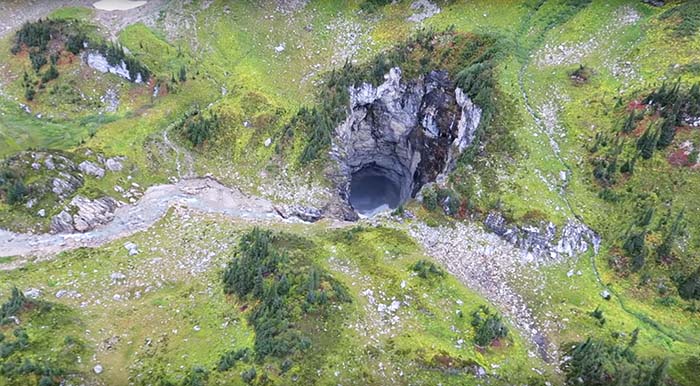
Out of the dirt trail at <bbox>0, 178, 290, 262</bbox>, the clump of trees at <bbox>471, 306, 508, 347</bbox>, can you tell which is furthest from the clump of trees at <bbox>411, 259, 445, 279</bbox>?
the dirt trail at <bbox>0, 178, 290, 262</bbox>

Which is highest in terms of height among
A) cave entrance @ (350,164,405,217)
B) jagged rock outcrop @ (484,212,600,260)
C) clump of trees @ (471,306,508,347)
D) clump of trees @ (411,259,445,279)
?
jagged rock outcrop @ (484,212,600,260)

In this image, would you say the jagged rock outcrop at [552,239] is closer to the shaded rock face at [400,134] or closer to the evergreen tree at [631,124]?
the evergreen tree at [631,124]

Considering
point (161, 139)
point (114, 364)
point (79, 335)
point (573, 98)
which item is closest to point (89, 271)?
point (79, 335)

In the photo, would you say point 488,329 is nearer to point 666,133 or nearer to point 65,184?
point 666,133

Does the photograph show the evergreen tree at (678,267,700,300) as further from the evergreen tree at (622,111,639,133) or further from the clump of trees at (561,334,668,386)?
the evergreen tree at (622,111,639,133)

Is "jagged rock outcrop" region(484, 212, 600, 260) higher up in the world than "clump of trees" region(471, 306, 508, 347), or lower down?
higher up

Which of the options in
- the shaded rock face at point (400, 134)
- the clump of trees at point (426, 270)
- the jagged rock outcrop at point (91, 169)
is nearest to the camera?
the clump of trees at point (426, 270)

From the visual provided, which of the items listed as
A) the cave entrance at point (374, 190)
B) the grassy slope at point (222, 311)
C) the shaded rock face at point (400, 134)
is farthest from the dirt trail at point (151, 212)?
the cave entrance at point (374, 190)
